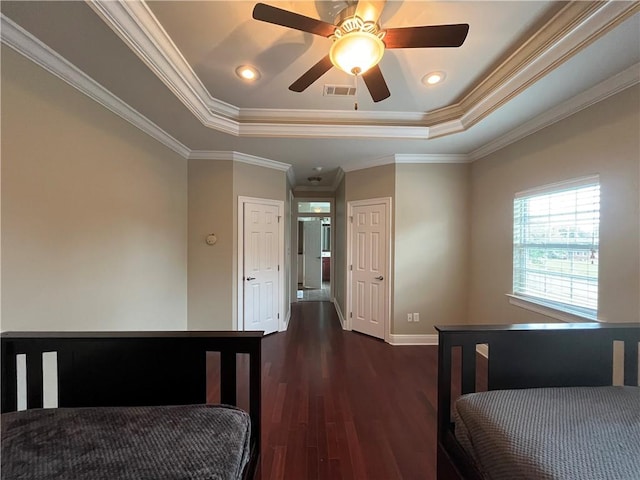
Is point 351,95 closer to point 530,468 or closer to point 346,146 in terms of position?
point 346,146

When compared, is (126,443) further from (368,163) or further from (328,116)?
(368,163)

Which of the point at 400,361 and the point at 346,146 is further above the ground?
the point at 346,146

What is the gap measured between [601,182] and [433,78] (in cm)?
152

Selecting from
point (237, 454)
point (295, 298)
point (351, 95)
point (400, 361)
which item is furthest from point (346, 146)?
point (295, 298)

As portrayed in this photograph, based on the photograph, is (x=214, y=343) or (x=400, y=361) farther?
(x=400, y=361)

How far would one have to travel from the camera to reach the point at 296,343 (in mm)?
3777

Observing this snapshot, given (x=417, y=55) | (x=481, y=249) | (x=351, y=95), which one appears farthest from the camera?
(x=481, y=249)

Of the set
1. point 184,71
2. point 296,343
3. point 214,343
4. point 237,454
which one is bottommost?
point 296,343

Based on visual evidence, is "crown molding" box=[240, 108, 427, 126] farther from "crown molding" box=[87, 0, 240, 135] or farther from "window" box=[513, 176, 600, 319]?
"window" box=[513, 176, 600, 319]

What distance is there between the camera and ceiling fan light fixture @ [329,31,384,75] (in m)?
1.45

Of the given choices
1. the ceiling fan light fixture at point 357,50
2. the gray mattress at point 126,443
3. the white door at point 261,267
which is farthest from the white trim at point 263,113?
the gray mattress at point 126,443

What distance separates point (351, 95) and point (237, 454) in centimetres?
277

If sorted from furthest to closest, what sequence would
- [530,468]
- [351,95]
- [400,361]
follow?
[400,361] < [351,95] < [530,468]

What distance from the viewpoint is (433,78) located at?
7.73 ft
